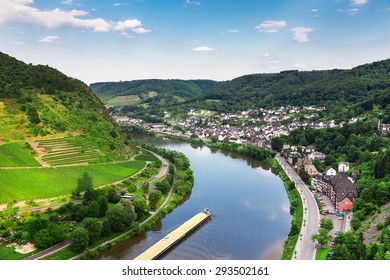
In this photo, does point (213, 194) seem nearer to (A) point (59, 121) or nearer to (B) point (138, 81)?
(A) point (59, 121)

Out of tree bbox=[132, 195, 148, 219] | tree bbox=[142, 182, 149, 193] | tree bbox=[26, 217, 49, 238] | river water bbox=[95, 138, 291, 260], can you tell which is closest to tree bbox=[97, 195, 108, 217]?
tree bbox=[132, 195, 148, 219]

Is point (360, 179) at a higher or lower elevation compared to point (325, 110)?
lower

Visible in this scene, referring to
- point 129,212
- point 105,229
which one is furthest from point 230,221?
point 105,229

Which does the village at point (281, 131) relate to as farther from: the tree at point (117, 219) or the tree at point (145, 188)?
the tree at point (117, 219)

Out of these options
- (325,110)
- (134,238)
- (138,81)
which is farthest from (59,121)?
(138,81)

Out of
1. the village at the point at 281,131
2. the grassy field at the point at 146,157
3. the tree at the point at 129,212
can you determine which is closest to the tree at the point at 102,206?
the tree at the point at 129,212

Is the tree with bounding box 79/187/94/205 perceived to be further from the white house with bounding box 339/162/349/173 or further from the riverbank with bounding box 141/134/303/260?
the white house with bounding box 339/162/349/173
